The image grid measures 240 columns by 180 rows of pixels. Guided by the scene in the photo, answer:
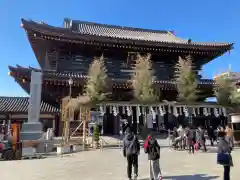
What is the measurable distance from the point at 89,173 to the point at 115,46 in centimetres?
1505

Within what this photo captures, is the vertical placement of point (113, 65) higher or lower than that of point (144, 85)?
higher

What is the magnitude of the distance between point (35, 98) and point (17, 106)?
683cm

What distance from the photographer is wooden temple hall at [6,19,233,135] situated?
2034cm

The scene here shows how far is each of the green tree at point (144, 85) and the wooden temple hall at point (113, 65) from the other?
0.83 meters

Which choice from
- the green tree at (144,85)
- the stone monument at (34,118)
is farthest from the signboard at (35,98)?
the green tree at (144,85)

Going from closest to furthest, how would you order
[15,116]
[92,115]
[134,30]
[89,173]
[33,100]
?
[89,173], [33,100], [92,115], [15,116], [134,30]

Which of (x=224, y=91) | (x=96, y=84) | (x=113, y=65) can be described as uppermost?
(x=113, y=65)

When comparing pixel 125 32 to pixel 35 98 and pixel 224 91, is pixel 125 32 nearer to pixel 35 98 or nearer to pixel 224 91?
pixel 224 91

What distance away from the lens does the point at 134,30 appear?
107ft

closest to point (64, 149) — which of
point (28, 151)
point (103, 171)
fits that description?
point (28, 151)

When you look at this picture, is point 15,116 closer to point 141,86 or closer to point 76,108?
point 76,108

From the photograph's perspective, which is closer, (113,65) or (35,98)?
(35,98)

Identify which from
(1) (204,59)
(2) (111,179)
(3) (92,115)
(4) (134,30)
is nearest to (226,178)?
(2) (111,179)

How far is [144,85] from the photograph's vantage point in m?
19.8
